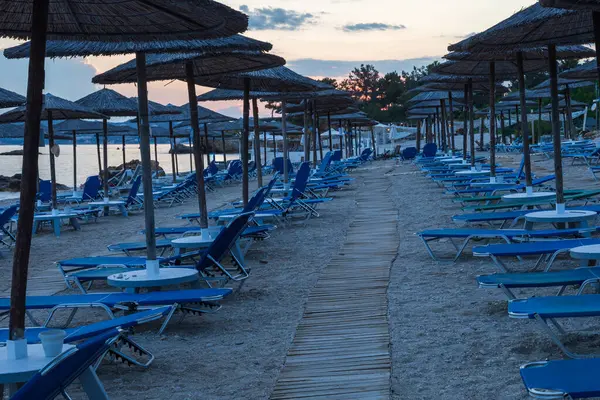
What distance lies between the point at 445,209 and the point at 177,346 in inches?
296

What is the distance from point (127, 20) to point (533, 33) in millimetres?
3870

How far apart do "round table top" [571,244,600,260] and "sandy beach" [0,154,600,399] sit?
394 millimetres

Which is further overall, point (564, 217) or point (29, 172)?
point (564, 217)

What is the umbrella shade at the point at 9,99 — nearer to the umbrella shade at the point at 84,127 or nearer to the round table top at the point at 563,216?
the round table top at the point at 563,216

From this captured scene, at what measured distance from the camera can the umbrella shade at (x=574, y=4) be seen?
457 cm

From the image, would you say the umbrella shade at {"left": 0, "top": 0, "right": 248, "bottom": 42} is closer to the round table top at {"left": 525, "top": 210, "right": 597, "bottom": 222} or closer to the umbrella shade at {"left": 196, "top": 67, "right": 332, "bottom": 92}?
the round table top at {"left": 525, "top": 210, "right": 597, "bottom": 222}

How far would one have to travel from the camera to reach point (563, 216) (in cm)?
706

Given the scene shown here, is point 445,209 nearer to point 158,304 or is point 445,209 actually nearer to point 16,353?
point 158,304

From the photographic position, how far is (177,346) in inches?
A: 197

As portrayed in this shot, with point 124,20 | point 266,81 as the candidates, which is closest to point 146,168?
point 124,20

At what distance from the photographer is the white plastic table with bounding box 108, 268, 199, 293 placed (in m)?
5.71

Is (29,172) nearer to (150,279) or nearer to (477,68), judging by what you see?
(150,279)

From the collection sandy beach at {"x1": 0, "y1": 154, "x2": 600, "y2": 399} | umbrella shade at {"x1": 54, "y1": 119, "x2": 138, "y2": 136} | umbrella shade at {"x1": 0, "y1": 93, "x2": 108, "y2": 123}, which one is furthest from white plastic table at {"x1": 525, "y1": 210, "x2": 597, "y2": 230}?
umbrella shade at {"x1": 54, "y1": 119, "x2": 138, "y2": 136}

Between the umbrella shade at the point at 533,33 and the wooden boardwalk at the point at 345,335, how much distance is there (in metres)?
2.12
